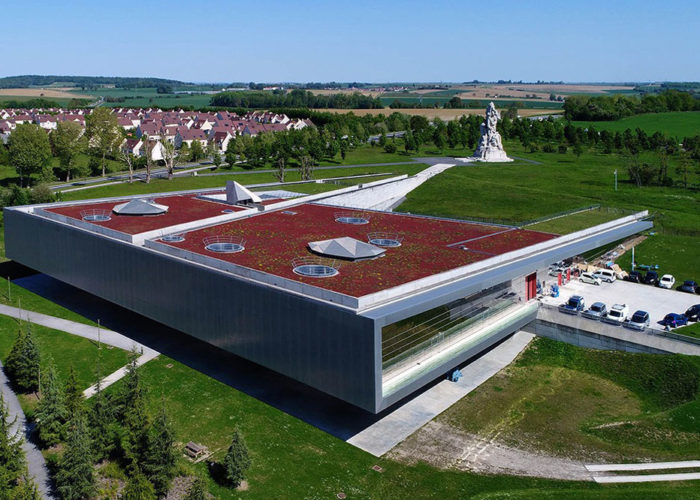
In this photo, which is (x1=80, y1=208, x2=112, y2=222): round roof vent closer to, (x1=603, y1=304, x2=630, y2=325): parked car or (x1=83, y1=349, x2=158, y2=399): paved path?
(x1=83, y1=349, x2=158, y2=399): paved path

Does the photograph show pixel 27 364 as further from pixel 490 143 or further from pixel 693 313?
pixel 490 143

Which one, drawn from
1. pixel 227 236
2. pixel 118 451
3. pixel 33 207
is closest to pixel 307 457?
pixel 118 451

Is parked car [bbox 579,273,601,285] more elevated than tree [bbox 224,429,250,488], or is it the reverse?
parked car [bbox 579,273,601,285]

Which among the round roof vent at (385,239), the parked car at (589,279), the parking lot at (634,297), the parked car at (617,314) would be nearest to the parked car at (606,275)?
the parked car at (589,279)

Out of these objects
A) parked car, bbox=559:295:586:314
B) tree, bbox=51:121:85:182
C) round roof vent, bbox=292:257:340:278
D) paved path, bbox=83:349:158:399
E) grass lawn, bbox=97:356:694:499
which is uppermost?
tree, bbox=51:121:85:182

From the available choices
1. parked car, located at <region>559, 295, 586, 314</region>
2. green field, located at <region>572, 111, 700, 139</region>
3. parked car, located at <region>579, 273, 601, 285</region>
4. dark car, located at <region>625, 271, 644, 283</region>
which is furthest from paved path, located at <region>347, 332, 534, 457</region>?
green field, located at <region>572, 111, 700, 139</region>

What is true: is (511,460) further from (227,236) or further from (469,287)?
(227,236)
